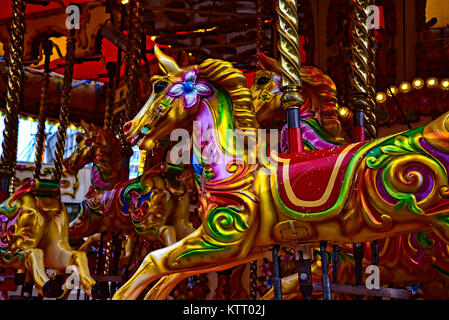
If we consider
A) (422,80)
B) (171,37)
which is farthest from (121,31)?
(422,80)

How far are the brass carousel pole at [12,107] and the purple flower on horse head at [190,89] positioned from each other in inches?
51.1

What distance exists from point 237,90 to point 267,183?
412mm

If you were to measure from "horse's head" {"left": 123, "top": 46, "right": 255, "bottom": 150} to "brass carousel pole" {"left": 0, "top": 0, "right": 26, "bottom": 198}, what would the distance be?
114cm

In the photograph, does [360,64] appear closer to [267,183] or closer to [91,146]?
[267,183]

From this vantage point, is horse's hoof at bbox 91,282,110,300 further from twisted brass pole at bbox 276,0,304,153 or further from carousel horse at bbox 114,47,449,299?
twisted brass pole at bbox 276,0,304,153

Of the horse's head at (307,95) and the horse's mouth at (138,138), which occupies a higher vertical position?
the horse's head at (307,95)

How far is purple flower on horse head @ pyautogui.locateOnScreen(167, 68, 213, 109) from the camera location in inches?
81.2

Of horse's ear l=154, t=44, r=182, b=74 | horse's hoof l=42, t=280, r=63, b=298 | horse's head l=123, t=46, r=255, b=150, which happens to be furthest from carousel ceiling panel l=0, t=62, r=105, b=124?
horse's head l=123, t=46, r=255, b=150

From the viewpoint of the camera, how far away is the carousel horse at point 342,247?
2236 millimetres

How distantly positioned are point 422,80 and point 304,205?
2.98 meters

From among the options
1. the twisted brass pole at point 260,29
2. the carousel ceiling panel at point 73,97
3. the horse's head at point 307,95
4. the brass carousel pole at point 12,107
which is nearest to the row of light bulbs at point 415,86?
the twisted brass pole at point 260,29

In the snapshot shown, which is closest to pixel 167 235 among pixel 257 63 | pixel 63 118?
pixel 257 63

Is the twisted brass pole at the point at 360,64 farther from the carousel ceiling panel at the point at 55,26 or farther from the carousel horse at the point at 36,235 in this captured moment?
the carousel ceiling panel at the point at 55,26

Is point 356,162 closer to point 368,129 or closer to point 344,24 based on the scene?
point 368,129
